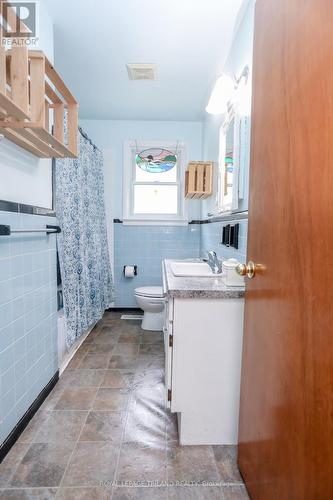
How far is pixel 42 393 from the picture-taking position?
1740 mm

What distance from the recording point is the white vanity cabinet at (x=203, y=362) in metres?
1.36

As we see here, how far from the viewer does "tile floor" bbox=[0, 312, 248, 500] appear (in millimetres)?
1173

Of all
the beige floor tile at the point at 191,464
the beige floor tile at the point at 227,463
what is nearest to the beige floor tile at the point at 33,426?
the beige floor tile at the point at 191,464

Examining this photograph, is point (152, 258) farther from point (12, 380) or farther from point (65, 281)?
point (12, 380)

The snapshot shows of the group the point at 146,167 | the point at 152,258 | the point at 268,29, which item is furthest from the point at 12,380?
the point at 146,167

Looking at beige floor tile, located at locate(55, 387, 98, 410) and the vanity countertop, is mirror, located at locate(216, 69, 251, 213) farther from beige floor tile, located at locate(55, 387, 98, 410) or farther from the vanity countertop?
beige floor tile, located at locate(55, 387, 98, 410)

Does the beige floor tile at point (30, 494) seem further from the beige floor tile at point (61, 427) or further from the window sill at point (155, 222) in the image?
the window sill at point (155, 222)

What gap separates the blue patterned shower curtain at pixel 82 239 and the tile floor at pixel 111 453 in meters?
0.51

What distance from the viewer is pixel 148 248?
11.7 ft

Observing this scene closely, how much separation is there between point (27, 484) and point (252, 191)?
1.49m

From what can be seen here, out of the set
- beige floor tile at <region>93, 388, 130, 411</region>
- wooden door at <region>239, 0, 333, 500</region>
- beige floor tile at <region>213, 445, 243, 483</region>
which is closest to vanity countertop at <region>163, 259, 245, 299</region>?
wooden door at <region>239, 0, 333, 500</region>

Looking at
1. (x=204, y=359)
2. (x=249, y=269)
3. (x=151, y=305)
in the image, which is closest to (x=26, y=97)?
(x=249, y=269)

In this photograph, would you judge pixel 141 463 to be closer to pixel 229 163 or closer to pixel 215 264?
pixel 215 264

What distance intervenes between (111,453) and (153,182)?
2.86m
